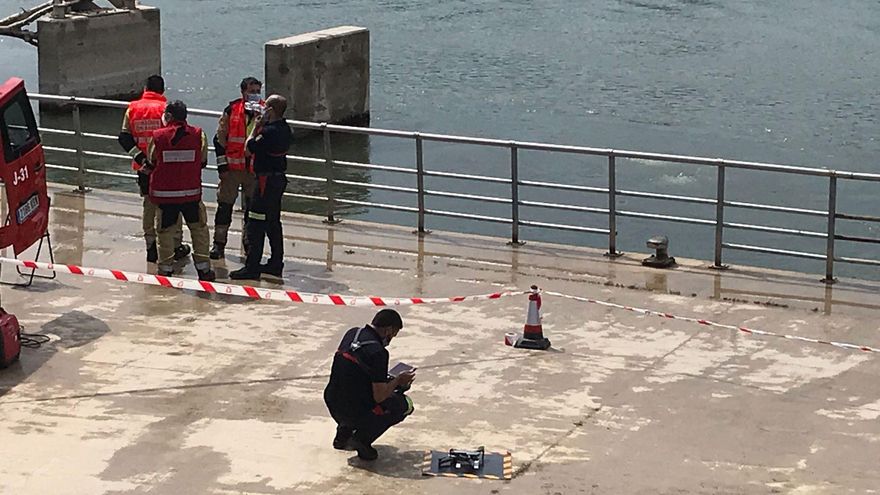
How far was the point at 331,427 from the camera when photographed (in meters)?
9.69

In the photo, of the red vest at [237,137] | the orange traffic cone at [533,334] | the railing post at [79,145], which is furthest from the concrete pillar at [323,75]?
the orange traffic cone at [533,334]

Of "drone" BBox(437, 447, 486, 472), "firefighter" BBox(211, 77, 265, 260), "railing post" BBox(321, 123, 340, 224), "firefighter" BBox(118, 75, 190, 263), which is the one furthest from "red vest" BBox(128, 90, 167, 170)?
"drone" BBox(437, 447, 486, 472)

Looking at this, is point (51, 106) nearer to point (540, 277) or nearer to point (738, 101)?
point (738, 101)

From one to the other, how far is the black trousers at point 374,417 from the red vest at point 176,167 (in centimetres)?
402

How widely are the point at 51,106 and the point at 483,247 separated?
22954 millimetres

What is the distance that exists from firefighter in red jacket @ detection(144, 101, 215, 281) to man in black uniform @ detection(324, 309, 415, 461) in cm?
402

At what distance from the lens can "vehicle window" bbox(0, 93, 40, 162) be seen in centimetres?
1186

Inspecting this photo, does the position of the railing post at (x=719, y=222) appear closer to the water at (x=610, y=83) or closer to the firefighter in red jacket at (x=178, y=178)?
the firefighter in red jacket at (x=178, y=178)

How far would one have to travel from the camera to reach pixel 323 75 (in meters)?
30.7

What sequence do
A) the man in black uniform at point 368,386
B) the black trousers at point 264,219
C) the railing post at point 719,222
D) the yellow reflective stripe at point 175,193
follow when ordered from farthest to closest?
the railing post at point 719,222, the black trousers at point 264,219, the yellow reflective stripe at point 175,193, the man in black uniform at point 368,386

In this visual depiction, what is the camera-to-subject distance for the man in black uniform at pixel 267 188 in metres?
12.6

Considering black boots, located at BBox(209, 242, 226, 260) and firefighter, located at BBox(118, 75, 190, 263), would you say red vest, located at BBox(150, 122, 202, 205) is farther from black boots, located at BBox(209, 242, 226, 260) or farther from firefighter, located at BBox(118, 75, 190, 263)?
black boots, located at BBox(209, 242, 226, 260)

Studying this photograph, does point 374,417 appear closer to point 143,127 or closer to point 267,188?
point 267,188

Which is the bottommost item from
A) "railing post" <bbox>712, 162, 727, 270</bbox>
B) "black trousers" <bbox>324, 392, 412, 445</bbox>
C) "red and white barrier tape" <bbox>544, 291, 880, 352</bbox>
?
"black trousers" <bbox>324, 392, 412, 445</bbox>
